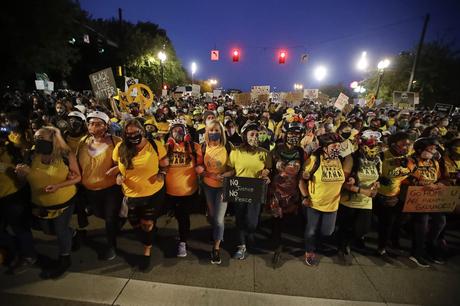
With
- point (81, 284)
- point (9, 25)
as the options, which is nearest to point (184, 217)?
point (81, 284)

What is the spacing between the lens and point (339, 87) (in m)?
104

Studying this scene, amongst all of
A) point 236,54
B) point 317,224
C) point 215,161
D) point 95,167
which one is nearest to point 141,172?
point 95,167

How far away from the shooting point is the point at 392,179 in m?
4.00

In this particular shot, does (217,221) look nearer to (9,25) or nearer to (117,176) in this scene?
(117,176)

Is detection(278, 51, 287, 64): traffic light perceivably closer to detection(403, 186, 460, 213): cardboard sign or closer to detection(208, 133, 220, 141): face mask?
detection(403, 186, 460, 213): cardboard sign

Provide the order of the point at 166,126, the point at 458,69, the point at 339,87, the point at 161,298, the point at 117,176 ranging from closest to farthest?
the point at 161,298
the point at 117,176
the point at 166,126
the point at 458,69
the point at 339,87

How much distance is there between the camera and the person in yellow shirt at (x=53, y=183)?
3.37 m

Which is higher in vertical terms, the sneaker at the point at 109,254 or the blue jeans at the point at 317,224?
the blue jeans at the point at 317,224

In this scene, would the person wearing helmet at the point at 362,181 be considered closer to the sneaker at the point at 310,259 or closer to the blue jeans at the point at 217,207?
the sneaker at the point at 310,259

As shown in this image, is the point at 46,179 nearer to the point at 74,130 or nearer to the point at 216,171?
the point at 74,130

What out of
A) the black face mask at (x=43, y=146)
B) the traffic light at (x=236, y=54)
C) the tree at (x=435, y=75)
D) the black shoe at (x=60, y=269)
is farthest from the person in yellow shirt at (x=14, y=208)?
the tree at (x=435, y=75)

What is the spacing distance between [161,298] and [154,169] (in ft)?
5.46

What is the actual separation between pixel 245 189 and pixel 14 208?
3069 mm

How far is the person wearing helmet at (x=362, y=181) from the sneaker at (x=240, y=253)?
1.69m
